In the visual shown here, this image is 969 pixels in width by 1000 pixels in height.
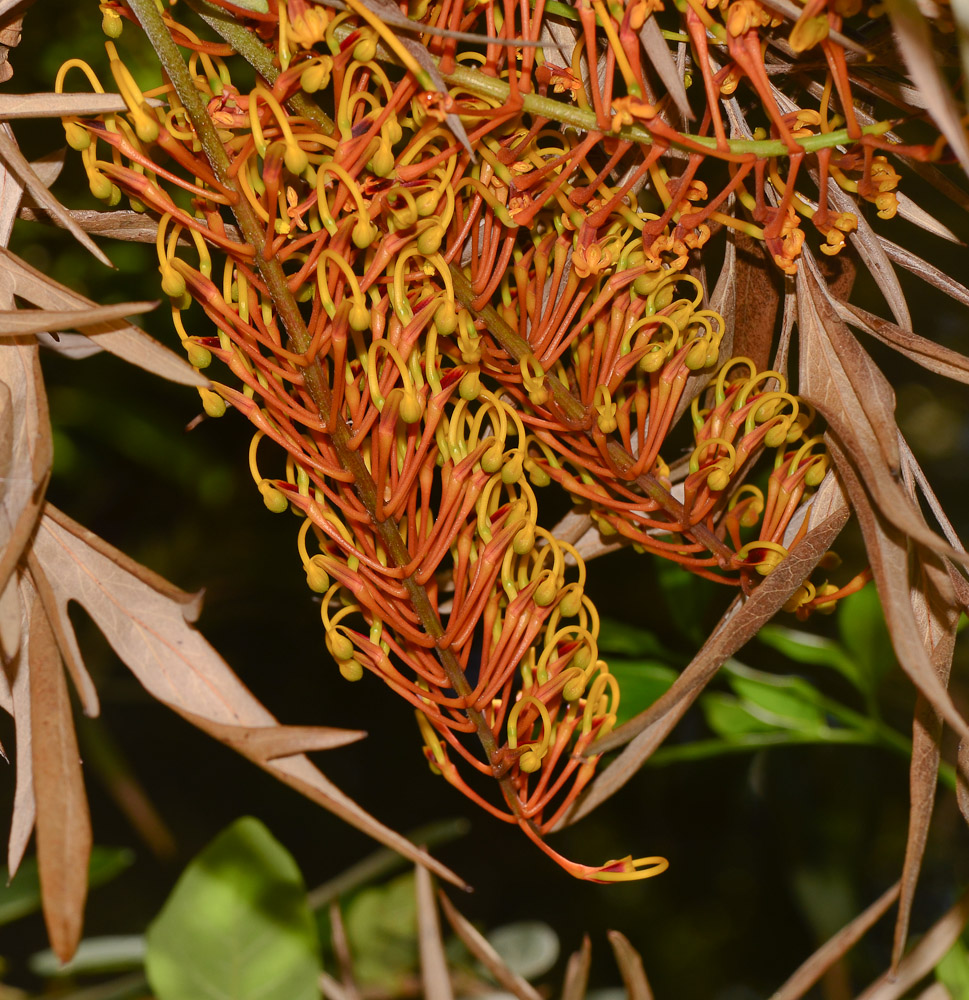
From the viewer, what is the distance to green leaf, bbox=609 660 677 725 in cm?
43

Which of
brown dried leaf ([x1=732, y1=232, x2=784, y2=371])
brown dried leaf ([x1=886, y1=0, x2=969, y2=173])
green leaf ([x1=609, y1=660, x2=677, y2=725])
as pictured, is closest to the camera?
brown dried leaf ([x1=886, y1=0, x2=969, y2=173])

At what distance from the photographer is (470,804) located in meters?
0.84

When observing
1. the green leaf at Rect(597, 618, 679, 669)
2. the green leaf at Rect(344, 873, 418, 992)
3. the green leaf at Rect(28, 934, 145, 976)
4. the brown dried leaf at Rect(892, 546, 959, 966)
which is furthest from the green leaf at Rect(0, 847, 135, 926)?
the brown dried leaf at Rect(892, 546, 959, 966)

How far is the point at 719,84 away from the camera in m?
0.22

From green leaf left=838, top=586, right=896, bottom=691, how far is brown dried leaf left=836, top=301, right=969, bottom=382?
0.27 metres

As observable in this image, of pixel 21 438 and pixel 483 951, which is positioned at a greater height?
pixel 21 438

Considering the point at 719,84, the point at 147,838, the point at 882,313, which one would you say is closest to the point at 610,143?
the point at 719,84

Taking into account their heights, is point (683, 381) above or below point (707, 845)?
above

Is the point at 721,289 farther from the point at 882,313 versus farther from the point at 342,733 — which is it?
the point at 882,313

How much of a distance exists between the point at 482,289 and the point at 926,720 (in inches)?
6.3

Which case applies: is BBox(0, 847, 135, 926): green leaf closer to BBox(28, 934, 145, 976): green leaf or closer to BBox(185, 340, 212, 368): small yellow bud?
BBox(28, 934, 145, 976): green leaf

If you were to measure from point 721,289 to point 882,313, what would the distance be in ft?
1.73

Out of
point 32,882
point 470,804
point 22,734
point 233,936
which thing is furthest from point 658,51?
point 470,804

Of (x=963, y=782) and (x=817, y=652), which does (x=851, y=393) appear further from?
(x=817, y=652)
